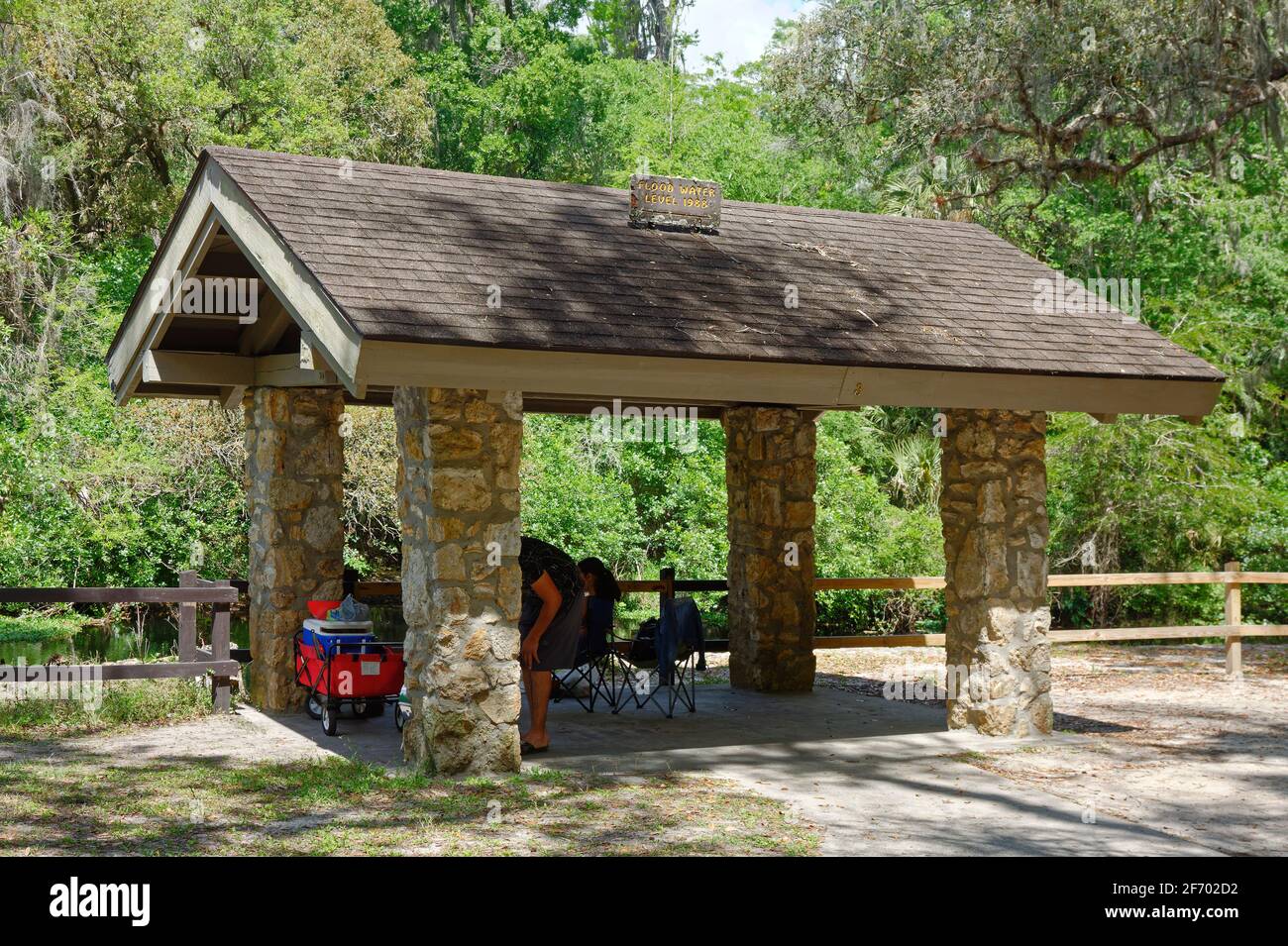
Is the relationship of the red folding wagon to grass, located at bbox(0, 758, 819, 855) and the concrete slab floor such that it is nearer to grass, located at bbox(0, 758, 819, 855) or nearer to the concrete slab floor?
the concrete slab floor

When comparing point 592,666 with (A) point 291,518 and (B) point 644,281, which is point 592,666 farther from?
(B) point 644,281

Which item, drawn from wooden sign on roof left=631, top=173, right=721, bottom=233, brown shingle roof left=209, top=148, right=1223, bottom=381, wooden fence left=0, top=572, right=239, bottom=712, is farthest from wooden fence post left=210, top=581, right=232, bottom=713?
wooden sign on roof left=631, top=173, right=721, bottom=233

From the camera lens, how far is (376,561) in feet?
69.8

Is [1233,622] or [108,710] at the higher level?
[1233,622]

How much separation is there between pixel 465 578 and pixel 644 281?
7.22 feet

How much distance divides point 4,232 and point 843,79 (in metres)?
13.2

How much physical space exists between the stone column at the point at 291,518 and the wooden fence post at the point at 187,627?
2.00 ft

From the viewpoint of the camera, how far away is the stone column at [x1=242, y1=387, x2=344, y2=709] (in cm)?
1038

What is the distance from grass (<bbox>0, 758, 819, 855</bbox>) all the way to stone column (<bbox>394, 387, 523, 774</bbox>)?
287 mm

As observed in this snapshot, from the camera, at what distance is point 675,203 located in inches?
373

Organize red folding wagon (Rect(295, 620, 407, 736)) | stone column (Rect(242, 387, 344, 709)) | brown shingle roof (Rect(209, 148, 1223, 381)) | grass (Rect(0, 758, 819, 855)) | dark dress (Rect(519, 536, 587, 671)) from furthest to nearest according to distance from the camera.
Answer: stone column (Rect(242, 387, 344, 709))
red folding wagon (Rect(295, 620, 407, 736))
dark dress (Rect(519, 536, 587, 671))
brown shingle roof (Rect(209, 148, 1223, 381))
grass (Rect(0, 758, 819, 855))

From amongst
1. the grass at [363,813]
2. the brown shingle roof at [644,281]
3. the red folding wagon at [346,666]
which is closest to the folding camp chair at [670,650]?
the red folding wagon at [346,666]

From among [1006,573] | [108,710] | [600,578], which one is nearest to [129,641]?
[108,710]
